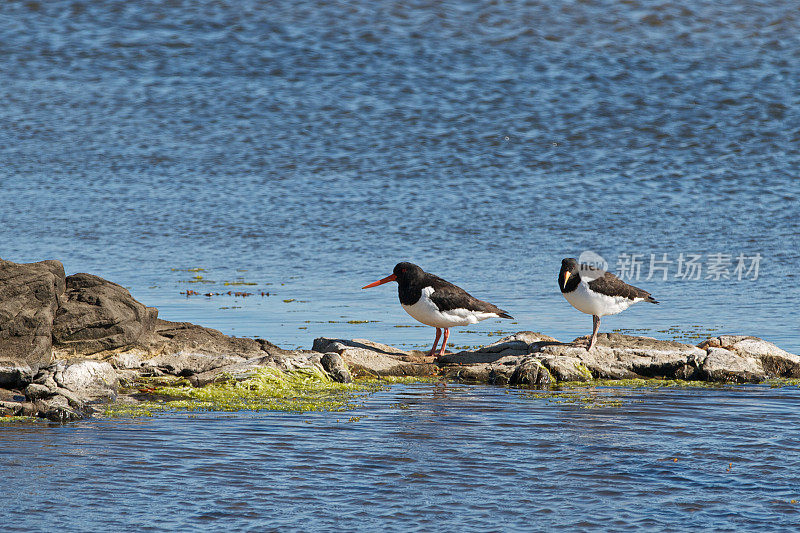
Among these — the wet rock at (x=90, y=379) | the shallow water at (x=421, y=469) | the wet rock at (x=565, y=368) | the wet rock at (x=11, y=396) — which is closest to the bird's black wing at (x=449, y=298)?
the wet rock at (x=565, y=368)

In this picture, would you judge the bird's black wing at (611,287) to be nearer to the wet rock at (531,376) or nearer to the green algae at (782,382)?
the wet rock at (531,376)

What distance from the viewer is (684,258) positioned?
20672 millimetres

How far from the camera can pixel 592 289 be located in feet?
42.3

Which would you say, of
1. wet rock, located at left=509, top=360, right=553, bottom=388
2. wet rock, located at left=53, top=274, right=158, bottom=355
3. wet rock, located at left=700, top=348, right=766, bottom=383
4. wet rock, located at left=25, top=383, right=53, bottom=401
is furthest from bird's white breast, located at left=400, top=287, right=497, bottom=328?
wet rock, located at left=25, top=383, right=53, bottom=401

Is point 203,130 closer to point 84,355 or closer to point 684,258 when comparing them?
point 684,258

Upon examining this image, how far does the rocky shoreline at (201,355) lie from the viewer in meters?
11.0

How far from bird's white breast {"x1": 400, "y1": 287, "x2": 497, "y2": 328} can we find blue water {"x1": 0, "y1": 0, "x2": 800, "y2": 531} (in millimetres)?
1363

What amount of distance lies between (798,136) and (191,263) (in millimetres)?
18632

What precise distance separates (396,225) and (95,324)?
39.8 ft

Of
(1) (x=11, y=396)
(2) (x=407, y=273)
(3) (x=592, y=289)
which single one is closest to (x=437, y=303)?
(2) (x=407, y=273)

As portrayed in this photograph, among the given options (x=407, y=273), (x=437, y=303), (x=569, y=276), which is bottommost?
(x=437, y=303)

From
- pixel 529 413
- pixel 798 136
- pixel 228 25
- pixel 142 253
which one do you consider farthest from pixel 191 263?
pixel 228 25

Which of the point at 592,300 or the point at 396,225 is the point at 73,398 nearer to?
the point at 592,300

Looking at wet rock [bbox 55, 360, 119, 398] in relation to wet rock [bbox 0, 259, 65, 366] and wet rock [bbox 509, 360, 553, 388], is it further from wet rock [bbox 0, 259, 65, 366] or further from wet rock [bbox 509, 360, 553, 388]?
wet rock [bbox 509, 360, 553, 388]
